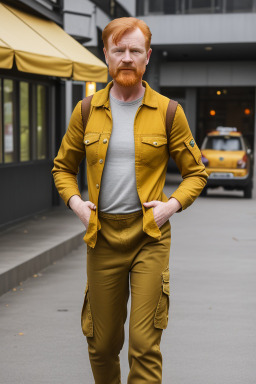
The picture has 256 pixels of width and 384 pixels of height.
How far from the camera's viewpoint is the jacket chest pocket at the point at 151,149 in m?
3.42

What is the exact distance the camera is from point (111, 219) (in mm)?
3484

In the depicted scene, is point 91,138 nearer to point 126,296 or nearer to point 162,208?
point 162,208

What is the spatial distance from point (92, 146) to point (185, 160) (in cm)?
44

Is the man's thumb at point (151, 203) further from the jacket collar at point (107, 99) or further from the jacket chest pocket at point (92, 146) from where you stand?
the jacket collar at point (107, 99)

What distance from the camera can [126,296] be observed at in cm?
361

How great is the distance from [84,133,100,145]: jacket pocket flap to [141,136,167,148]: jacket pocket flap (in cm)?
21

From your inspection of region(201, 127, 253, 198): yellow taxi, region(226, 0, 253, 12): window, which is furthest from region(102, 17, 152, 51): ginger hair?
region(226, 0, 253, 12): window

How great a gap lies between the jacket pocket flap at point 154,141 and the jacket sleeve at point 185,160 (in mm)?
55

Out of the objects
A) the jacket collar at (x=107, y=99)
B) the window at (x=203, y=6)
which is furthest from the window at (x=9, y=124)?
the window at (x=203, y=6)

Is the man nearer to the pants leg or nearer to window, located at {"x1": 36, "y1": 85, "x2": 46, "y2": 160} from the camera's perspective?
the pants leg

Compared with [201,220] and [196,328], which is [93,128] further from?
[201,220]

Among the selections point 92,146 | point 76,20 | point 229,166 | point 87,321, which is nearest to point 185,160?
point 92,146

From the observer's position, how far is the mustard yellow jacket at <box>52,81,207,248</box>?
11.2 ft

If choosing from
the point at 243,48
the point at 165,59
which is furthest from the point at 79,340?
the point at 165,59
